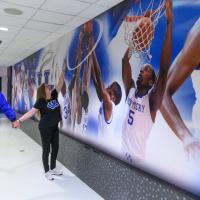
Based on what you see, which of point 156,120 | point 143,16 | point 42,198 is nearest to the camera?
point 156,120

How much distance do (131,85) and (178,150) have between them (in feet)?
3.70

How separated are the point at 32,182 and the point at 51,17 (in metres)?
2.74

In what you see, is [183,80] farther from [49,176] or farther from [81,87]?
[49,176]

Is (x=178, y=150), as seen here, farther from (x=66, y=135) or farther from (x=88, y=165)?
(x=66, y=135)

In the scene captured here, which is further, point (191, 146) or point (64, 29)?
point (64, 29)

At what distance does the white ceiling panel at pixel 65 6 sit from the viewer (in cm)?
376

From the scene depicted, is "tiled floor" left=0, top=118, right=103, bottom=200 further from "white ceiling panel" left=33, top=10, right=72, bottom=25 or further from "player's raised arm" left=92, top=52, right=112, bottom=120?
"white ceiling panel" left=33, top=10, right=72, bottom=25

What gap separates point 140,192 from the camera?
308 cm

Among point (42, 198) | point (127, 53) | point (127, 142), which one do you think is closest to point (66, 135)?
point (42, 198)

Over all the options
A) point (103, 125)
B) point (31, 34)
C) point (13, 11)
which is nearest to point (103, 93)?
point (103, 125)

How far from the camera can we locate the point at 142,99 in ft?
10.7

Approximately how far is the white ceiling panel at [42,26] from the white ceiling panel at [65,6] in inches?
34.3

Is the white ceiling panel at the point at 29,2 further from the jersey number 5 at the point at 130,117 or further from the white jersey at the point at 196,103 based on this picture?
the white jersey at the point at 196,103

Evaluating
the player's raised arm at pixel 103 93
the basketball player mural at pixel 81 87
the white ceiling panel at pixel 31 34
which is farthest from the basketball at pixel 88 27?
the white ceiling panel at pixel 31 34
